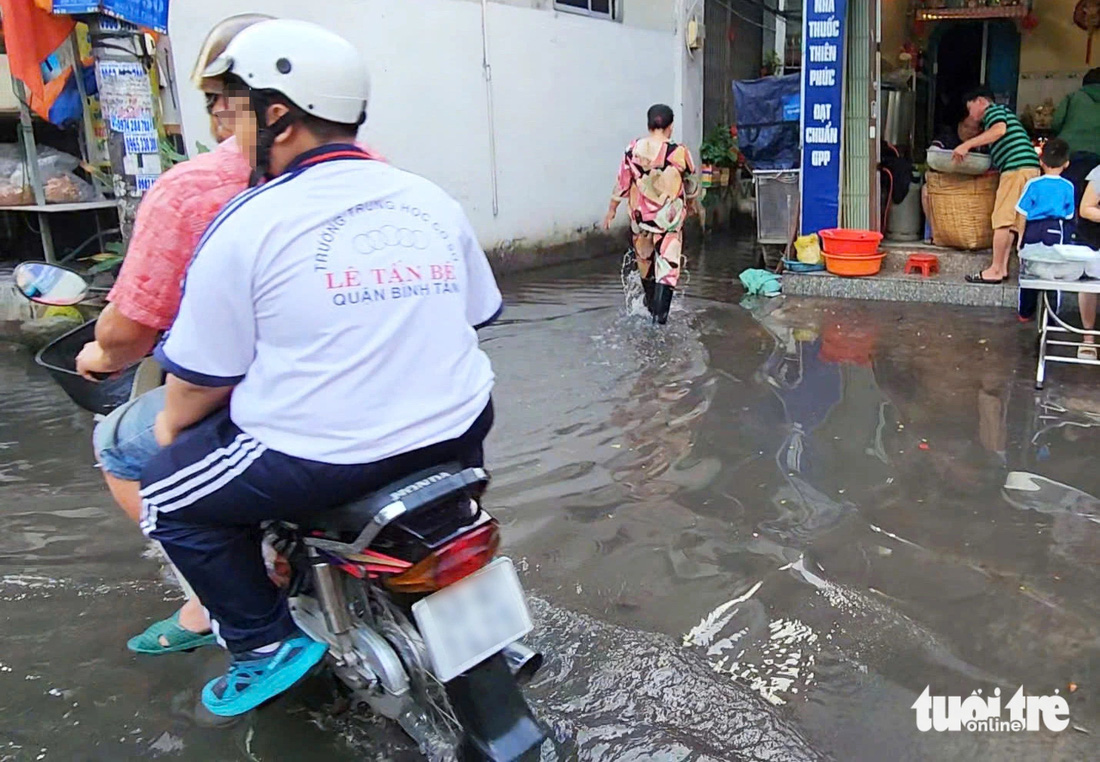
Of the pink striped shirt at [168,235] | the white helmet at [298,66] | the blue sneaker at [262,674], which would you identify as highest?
the white helmet at [298,66]

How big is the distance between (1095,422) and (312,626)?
14.1 feet

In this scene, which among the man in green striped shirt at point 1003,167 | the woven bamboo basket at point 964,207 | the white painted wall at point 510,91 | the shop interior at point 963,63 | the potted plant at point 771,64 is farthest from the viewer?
the potted plant at point 771,64

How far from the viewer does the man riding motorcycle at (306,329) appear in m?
1.92

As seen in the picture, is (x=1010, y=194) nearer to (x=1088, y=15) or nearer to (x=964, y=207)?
(x=964, y=207)

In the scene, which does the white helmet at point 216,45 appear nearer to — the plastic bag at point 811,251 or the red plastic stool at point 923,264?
the plastic bag at point 811,251

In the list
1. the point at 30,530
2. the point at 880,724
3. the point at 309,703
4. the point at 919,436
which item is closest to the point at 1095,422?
the point at 919,436

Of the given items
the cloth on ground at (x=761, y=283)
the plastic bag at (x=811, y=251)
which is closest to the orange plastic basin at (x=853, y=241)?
the plastic bag at (x=811, y=251)

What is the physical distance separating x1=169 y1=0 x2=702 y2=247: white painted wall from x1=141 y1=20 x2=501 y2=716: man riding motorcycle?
19.3 ft

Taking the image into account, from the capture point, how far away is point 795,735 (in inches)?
103

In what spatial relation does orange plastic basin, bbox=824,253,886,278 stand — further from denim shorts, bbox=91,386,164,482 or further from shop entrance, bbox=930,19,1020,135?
denim shorts, bbox=91,386,164,482

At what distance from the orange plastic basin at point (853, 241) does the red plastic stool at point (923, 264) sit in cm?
32

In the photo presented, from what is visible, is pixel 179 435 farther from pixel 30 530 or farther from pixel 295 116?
pixel 30 530

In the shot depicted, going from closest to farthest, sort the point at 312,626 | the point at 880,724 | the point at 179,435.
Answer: the point at 179,435 < the point at 312,626 < the point at 880,724

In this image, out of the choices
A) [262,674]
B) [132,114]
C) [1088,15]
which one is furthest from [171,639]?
[1088,15]
